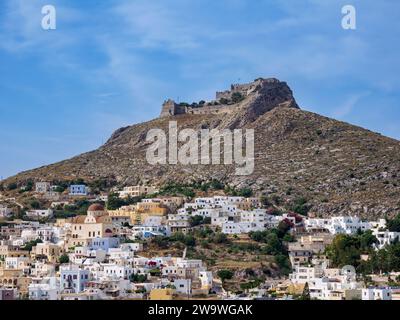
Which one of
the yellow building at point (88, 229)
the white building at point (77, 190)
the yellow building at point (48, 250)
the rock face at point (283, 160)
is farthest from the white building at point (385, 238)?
the white building at point (77, 190)

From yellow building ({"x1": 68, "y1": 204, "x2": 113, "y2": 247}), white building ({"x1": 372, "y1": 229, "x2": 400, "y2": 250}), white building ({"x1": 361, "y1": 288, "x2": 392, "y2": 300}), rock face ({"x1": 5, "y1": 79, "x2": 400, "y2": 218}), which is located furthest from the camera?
rock face ({"x1": 5, "y1": 79, "x2": 400, "y2": 218})

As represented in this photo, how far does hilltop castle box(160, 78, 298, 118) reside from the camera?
4863cm

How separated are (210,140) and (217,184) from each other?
4948 mm

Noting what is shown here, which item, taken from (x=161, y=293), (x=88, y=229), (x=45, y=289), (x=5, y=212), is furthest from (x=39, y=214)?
(x=161, y=293)

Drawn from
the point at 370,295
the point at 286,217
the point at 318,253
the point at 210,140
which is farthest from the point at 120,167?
the point at 370,295

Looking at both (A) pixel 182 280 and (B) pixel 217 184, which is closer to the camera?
(A) pixel 182 280

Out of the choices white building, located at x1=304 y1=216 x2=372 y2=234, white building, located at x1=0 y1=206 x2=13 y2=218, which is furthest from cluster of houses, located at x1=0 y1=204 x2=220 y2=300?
white building, located at x1=304 y1=216 x2=372 y2=234

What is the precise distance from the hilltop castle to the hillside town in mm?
8677

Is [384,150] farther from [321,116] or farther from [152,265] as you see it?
[152,265]

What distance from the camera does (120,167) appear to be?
4719 centimetres

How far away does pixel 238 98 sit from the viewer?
49.6 metres

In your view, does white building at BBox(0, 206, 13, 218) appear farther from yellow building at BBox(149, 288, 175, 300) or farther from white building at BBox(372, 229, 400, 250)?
yellow building at BBox(149, 288, 175, 300)

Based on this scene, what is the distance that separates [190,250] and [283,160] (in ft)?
39.9

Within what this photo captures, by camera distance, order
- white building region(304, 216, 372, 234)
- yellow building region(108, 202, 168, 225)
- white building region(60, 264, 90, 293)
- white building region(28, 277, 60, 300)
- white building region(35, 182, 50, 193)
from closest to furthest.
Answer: white building region(28, 277, 60, 300) < white building region(60, 264, 90, 293) < white building region(304, 216, 372, 234) < yellow building region(108, 202, 168, 225) < white building region(35, 182, 50, 193)
